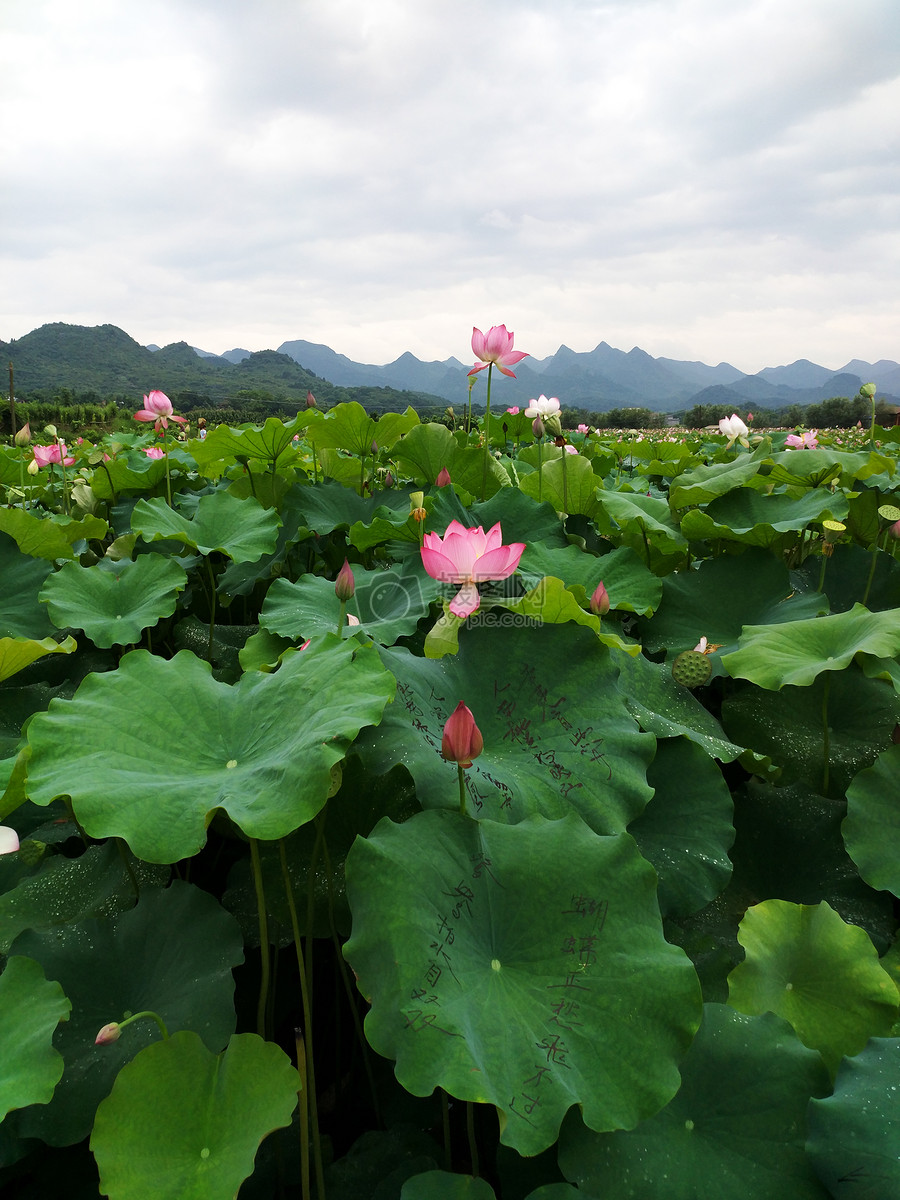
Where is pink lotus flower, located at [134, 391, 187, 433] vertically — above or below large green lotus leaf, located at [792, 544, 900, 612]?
above

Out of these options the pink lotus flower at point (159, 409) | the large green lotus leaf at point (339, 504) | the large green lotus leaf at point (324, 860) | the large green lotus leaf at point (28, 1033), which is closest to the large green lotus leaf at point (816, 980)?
the large green lotus leaf at point (324, 860)

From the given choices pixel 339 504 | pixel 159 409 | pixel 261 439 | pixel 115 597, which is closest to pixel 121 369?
pixel 159 409

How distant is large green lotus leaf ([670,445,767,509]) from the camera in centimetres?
175

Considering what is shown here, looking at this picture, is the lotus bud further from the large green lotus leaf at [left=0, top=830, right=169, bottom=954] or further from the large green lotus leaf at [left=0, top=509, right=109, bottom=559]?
the large green lotus leaf at [left=0, top=509, right=109, bottom=559]

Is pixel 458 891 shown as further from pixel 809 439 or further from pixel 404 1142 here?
pixel 809 439

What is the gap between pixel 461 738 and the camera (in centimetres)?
77

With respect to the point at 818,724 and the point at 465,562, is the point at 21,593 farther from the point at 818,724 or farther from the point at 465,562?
the point at 818,724

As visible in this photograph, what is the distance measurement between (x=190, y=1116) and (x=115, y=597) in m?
1.23

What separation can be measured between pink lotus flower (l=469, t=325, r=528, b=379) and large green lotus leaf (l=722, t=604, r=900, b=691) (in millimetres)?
1107

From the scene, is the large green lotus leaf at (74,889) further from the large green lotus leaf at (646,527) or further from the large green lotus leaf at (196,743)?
the large green lotus leaf at (646,527)

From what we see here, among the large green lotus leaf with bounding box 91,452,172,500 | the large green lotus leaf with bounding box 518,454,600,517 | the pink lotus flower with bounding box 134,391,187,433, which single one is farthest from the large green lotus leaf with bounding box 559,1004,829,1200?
the pink lotus flower with bounding box 134,391,187,433

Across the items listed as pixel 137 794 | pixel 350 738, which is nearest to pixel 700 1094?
pixel 350 738

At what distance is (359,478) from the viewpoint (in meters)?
2.54

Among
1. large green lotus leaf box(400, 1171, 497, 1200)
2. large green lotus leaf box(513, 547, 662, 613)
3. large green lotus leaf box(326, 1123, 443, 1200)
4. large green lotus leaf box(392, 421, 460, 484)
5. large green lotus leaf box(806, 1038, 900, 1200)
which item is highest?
large green lotus leaf box(392, 421, 460, 484)
